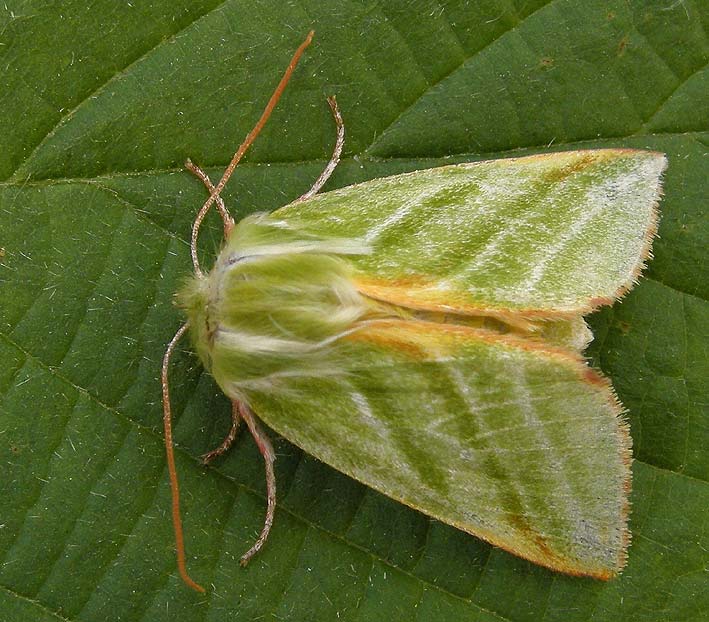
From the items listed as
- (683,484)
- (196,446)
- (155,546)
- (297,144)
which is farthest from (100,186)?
(683,484)

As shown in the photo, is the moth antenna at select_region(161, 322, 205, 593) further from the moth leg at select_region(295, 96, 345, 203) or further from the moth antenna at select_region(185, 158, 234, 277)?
the moth leg at select_region(295, 96, 345, 203)

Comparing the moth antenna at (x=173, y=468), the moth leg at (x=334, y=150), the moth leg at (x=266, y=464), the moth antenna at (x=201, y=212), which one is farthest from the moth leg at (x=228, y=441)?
the moth leg at (x=334, y=150)

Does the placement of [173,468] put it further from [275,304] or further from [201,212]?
[201,212]

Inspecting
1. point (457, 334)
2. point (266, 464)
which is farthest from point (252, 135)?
point (266, 464)

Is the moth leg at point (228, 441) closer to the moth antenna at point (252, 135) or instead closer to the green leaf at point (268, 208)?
the green leaf at point (268, 208)

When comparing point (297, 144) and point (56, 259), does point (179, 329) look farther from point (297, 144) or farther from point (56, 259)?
point (297, 144)
